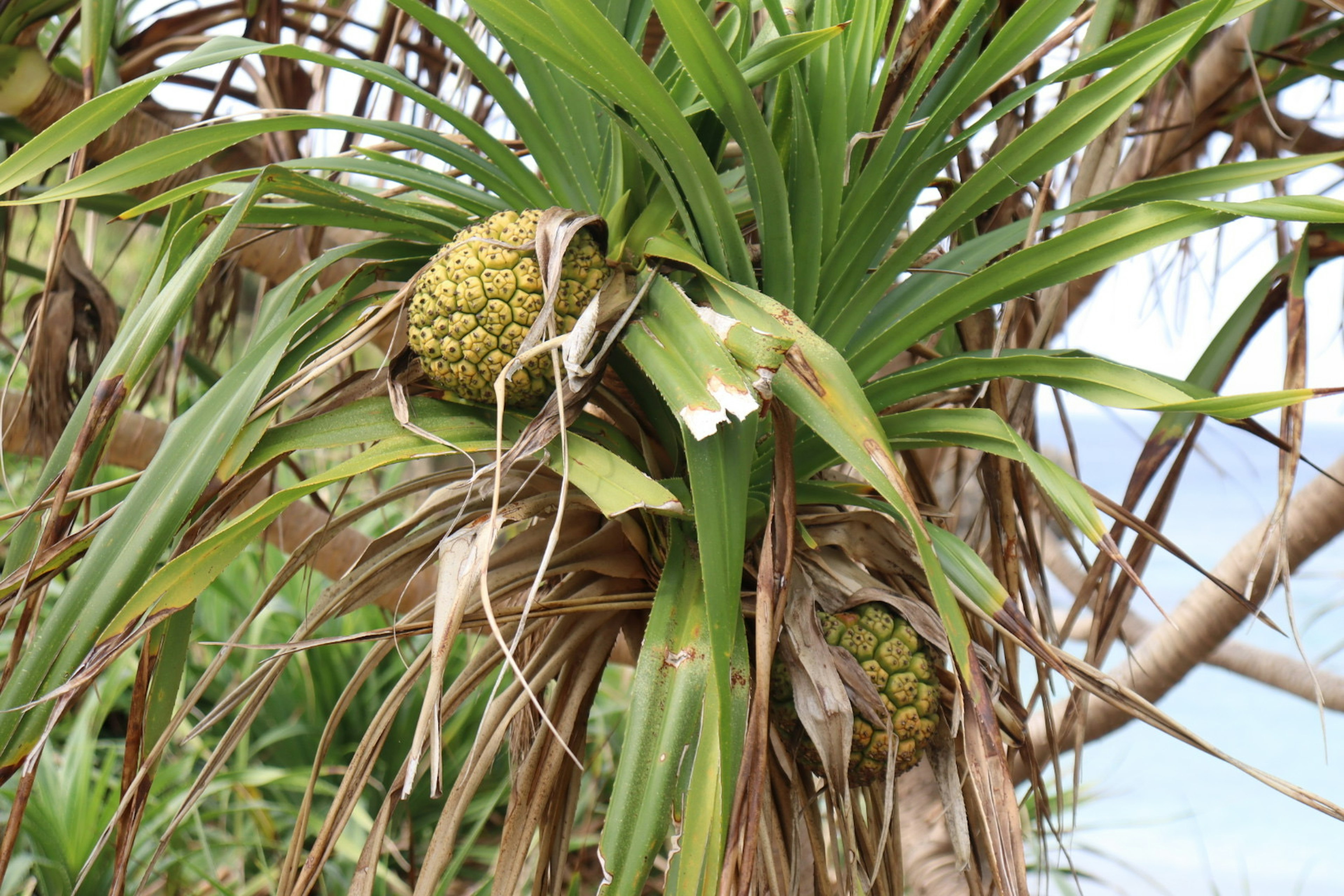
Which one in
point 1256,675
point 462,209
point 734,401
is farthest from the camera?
point 1256,675

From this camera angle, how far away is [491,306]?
52 cm

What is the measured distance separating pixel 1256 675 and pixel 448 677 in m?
1.44

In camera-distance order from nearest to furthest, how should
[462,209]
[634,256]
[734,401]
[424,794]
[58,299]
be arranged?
1. [734,401]
2. [634,256]
3. [462,209]
4. [58,299]
5. [424,794]

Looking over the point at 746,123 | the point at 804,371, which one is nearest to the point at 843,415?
the point at 804,371

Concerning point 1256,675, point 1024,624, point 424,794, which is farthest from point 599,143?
point 424,794

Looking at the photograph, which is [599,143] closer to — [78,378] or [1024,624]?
[1024,624]

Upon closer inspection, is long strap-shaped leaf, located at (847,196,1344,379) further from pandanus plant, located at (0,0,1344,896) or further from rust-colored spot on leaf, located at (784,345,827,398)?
rust-colored spot on leaf, located at (784,345,827,398)

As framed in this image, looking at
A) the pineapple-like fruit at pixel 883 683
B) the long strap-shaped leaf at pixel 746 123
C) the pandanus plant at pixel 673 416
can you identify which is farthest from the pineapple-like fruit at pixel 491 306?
the pineapple-like fruit at pixel 883 683

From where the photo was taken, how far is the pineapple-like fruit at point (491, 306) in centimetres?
52

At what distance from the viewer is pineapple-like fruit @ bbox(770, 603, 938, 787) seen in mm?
560

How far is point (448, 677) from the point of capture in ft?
6.29

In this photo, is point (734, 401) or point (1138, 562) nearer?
point (734, 401)

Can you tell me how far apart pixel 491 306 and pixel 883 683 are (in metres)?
0.31

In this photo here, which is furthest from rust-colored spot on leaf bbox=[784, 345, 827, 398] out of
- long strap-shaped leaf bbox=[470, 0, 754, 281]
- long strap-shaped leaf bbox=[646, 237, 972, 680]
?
long strap-shaped leaf bbox=[470, 0, 754, 281]
